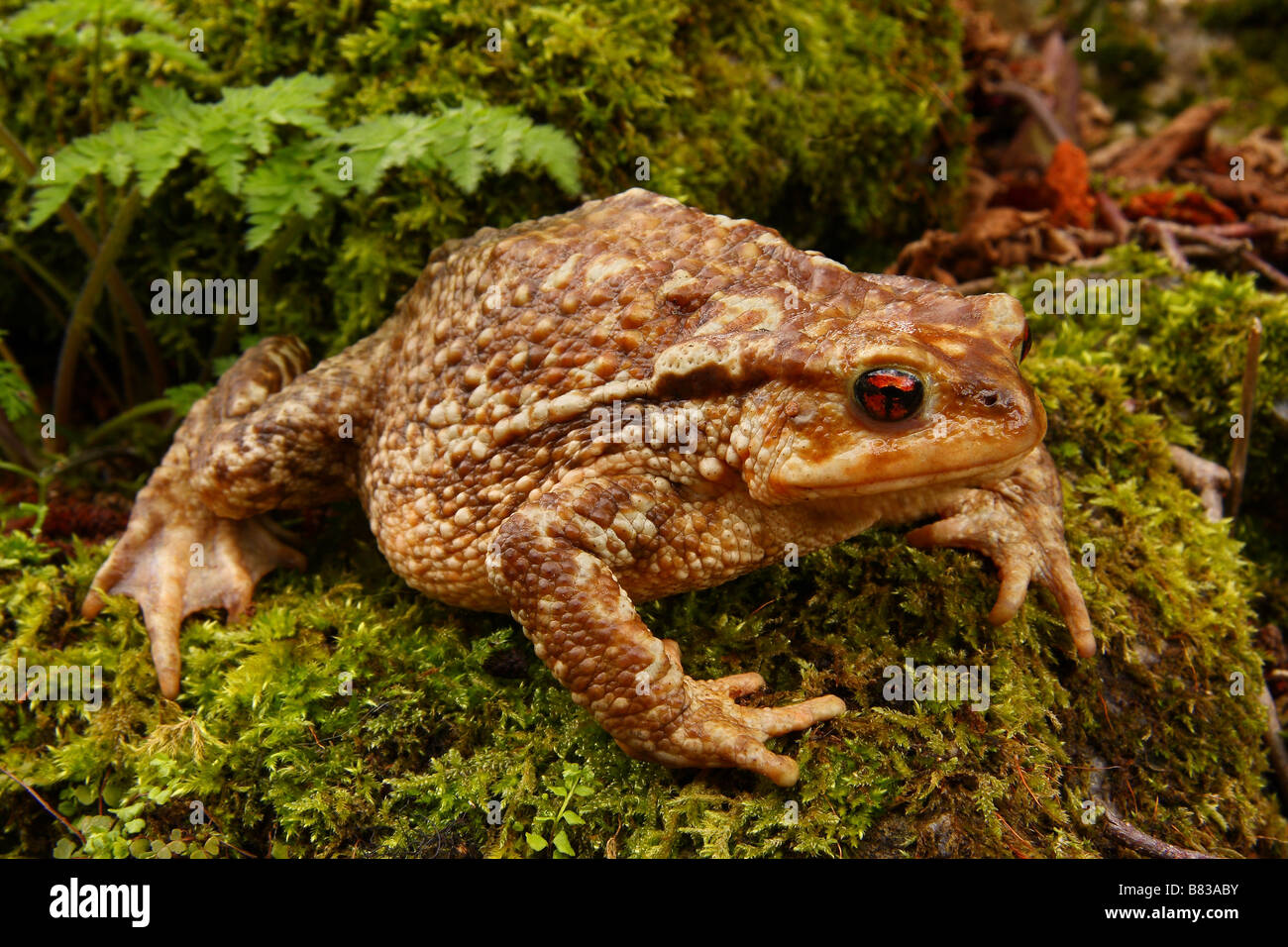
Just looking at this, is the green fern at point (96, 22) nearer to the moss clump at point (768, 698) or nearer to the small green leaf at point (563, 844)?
the moss clump at point (768, 698)

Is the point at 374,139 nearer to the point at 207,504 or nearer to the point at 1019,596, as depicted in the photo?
the point at 207,504

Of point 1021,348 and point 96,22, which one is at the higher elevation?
point 96,22

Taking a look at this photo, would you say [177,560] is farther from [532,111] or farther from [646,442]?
[532,111]

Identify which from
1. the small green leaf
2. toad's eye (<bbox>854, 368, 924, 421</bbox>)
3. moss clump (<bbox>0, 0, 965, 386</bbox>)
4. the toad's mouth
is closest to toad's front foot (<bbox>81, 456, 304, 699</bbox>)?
moss clump (<bbox>0, 0, 965, 386</bbox>)

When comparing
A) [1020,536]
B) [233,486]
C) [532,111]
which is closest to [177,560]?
[233,486]

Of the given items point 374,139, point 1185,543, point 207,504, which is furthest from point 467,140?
point 1185,543

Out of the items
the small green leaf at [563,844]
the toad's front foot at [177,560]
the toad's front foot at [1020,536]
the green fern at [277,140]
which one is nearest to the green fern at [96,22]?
the green fern at [277,140]

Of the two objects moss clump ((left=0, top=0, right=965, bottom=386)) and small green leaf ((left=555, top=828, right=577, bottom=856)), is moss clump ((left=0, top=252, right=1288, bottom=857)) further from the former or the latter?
moss clump ((left=0, top=0, right=965, bottom=386))
